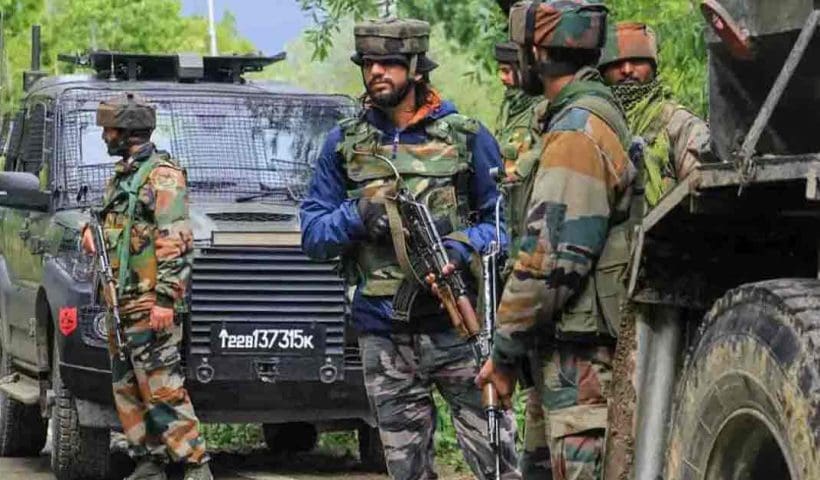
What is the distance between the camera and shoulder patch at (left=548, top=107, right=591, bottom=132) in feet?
18.1

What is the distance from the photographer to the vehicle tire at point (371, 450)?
36.8ft

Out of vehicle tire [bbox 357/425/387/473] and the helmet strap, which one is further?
vehicle tire [bbox 357/425/387/473]

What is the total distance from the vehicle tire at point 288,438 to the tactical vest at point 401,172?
4.86 meters

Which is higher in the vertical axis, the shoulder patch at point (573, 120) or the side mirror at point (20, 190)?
the shoulder patch at point (573, 120)

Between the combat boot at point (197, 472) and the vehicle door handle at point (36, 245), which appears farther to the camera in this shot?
the vehicle door handle at point (36, 245)

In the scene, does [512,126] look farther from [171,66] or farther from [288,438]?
[171,66]

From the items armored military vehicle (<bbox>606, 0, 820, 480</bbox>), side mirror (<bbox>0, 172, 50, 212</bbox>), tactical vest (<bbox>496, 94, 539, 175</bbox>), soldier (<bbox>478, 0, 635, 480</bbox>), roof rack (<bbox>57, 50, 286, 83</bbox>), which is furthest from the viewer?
roof rack (<bbox>57, 50, 286, 83</bbox>)

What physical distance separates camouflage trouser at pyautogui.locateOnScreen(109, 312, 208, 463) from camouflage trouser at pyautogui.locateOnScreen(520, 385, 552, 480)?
386cm

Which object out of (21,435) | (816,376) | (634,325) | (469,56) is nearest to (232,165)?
(21,435)

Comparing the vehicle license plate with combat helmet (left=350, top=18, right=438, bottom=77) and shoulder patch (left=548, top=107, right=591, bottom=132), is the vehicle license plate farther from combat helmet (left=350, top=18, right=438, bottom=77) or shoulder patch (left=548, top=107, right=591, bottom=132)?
shoulder patch (left=548, top=107, right=591, bottom=132)

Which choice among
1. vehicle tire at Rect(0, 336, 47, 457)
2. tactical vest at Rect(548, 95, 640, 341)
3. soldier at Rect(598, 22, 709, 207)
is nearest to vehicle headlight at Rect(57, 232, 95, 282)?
vehicle tire at Rect(0, 336, 47, 457)

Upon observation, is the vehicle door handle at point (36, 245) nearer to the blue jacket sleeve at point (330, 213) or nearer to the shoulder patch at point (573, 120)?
the blue jacket sleeve at point (330, 213)

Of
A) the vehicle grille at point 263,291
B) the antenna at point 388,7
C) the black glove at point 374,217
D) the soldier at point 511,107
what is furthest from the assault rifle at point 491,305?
the antenna at point 388,7

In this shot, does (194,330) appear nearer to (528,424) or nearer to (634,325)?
(528,424)
